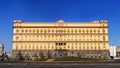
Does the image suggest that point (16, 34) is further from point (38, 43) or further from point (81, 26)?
point (81, 26)

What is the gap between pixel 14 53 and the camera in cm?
17625

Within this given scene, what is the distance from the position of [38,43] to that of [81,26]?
1081 inches

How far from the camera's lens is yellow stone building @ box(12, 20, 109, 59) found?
174750mm

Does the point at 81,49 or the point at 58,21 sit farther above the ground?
the point at 58,21

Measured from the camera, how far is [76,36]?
175m

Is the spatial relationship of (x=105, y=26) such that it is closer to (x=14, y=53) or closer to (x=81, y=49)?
(x=81, y=49)

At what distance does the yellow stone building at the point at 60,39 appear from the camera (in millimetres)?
174750

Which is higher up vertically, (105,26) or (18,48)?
(105,26)

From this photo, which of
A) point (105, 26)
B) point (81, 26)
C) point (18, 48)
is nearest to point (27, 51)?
point (18, 48)

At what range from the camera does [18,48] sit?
17588 cm

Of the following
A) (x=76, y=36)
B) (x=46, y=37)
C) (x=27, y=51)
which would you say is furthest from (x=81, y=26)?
(x=27, y=51)

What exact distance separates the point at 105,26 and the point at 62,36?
26007mm

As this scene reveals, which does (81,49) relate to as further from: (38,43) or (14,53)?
(14,53)

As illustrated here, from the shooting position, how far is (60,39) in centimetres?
17612
